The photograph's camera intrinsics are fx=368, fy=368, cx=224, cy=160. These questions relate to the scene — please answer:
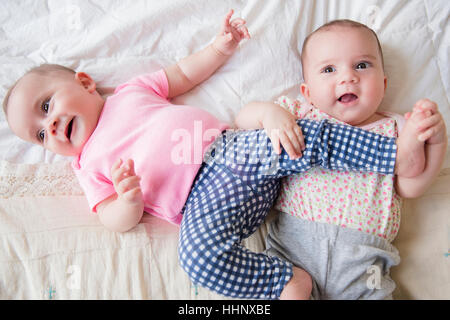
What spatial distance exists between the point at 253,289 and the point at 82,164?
0.58 m

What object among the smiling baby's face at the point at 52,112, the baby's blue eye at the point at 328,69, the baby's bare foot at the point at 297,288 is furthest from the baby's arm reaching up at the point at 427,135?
the smiling baby's face at the point at 52,112

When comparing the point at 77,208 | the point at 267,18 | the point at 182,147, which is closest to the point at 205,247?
the point at 182,147

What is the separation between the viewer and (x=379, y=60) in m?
1.06

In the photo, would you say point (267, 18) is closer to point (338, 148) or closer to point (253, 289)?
point (338, 148)

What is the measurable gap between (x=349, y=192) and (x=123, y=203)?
0.58m

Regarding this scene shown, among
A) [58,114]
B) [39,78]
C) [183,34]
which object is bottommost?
[58,114]

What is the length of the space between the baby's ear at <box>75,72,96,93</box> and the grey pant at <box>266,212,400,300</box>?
74 cm

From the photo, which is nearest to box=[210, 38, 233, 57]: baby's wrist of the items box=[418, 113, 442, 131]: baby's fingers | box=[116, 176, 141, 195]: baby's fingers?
box=[116, 176, 141, 195]: baby's fingers

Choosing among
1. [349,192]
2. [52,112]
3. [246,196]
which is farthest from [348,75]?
[52,112]

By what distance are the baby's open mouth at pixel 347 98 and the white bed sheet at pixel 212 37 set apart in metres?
0.20

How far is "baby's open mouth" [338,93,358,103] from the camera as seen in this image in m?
1.01

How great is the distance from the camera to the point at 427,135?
82 centimetres

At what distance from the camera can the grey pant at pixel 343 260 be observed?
912mm

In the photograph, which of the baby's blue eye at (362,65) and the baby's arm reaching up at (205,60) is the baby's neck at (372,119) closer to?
the baby's blue eye at (362,65)
